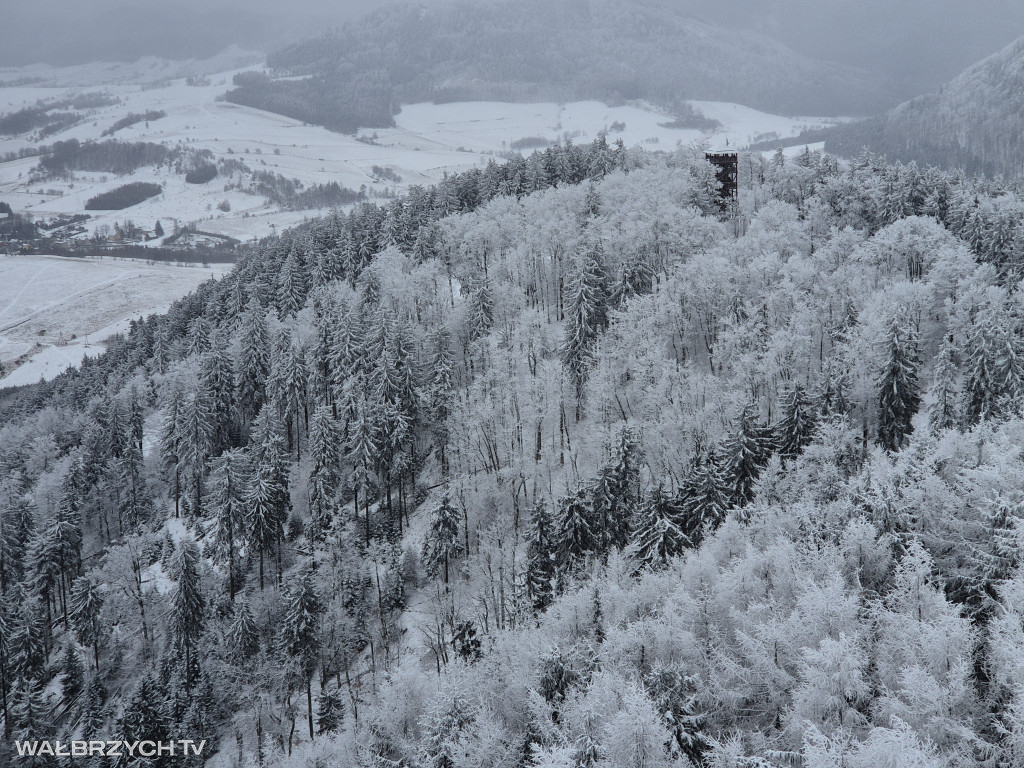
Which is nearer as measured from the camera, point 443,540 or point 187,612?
point 443,540

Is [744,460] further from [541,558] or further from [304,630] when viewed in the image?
[304,630]

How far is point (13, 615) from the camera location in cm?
6975

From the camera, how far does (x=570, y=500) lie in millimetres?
56188

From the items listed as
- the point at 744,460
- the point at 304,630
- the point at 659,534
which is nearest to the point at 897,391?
the point at 744,460

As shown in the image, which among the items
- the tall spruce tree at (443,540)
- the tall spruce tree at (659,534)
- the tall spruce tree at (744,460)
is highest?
the tall spruce tree at (744,460)

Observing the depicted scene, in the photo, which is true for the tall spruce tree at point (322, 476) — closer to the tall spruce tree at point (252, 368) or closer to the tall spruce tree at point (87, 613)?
the tall spruce tree at point (252, 368)

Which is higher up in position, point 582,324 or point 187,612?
point 582,324

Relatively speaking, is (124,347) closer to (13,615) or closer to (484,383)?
(13,615)

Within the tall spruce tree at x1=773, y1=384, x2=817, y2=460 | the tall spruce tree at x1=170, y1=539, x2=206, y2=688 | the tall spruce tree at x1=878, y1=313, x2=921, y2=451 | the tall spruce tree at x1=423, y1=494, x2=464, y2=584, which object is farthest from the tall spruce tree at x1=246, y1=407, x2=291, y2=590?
the tall spruce tree at x1=878, y1=313, x2=921, y2=451

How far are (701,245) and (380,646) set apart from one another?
62.8m

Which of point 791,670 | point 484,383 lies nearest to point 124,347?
point 484,383

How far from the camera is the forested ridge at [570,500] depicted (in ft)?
103

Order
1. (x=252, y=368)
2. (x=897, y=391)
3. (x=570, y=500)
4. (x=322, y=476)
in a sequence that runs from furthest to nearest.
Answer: (x=252, y=368), (x=322, y=476), (x=897, y=391), (x=570, y=500)

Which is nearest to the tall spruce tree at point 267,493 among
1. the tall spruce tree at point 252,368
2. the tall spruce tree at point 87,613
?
the tall spruce tree at point 252,368
